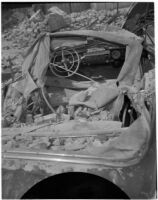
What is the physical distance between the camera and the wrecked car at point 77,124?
6.70 feet

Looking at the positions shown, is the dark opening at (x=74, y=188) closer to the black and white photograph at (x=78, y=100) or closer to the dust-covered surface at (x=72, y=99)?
the black and white photograph at (x=78, y=100)

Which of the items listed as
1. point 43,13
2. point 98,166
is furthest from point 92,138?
point 43,13

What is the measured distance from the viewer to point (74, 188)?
2.27 metres

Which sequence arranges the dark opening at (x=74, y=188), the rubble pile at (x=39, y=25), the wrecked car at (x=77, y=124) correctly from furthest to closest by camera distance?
1. the rubble pile at (x=39, y=25)
2. the dark opening at (x=74, y=188)
3. the wrecked car at (x=77, y=124)

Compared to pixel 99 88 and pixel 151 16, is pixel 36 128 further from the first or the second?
pixel 151 16

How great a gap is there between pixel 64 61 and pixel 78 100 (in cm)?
47

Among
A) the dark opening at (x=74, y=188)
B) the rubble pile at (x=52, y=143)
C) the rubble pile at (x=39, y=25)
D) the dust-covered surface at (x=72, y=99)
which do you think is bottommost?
the dark opening at (x=74, y=188)

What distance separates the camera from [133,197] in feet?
6.55

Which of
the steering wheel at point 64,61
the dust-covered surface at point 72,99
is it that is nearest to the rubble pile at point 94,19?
the dust-covered surface at point 72,99

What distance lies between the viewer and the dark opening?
2146 millimetres

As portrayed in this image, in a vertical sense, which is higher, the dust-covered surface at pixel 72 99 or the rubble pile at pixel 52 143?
the dust-covered surface at pixel 72 99

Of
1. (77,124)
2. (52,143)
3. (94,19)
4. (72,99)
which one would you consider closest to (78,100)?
(72,99)

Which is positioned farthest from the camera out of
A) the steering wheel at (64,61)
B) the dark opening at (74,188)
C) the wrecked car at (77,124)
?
the steering wheel at (64,61)

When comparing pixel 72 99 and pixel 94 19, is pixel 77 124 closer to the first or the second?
pixel 72 99
